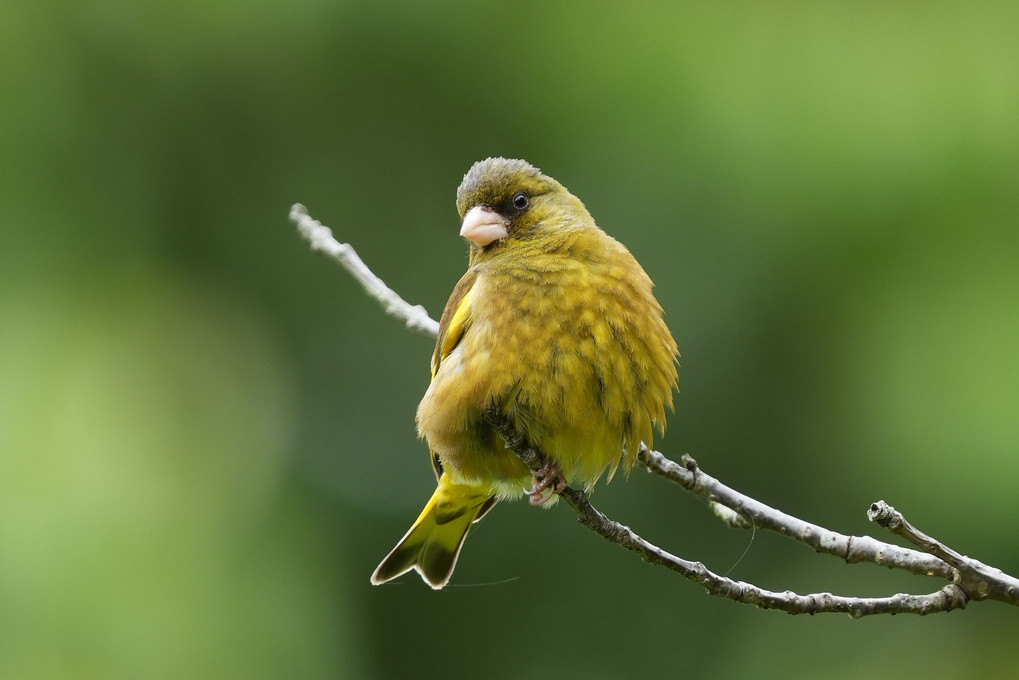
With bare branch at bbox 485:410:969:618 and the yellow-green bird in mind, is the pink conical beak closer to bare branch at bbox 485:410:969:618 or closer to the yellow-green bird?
the yellow-green bird

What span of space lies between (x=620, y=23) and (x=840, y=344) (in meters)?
2.17

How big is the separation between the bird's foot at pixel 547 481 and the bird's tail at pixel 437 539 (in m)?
0.67

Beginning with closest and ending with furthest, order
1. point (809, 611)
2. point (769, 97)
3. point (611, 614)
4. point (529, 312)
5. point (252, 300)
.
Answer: point (809, 611) < point (529, 312) < point (769, 97) < point (611, 614) < point (252, 300)

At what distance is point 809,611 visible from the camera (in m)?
2.83

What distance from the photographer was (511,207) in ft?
13.3

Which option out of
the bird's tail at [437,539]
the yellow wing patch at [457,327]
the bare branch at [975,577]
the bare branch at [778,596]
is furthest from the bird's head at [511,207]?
the bare branch at [975,577]

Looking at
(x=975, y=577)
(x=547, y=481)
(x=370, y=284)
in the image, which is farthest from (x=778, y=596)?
(x=370, y=284)

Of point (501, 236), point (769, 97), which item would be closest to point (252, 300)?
point (769, 97)

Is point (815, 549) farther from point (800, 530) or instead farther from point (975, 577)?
point (975, 577)

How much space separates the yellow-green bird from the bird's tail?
33 cm

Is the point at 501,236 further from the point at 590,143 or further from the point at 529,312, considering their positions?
the point at 590,143

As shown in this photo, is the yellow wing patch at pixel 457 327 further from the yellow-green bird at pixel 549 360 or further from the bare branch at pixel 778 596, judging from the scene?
the bare branch at pixel 778 596

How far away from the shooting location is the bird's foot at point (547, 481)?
3.50 meters

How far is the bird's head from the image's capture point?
12.9 ft
